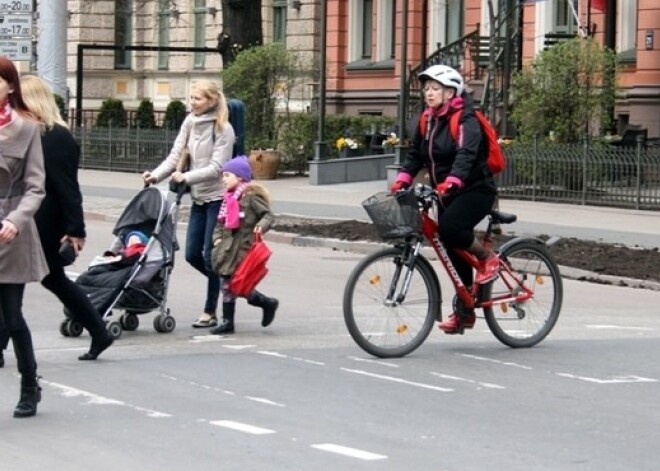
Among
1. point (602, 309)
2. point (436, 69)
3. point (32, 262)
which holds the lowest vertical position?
point (602, 309)

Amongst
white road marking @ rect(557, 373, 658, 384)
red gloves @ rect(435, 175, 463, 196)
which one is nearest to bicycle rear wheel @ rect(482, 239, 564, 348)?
red gloves @ rect(435, 175, 463, 196)

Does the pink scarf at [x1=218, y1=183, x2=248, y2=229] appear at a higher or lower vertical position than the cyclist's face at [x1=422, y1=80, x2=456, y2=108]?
lower

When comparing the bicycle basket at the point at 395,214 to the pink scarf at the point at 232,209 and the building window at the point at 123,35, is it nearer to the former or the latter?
the pink scarf at the point at 232,209

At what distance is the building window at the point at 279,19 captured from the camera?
140 ft

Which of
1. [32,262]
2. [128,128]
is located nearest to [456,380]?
[32,262]

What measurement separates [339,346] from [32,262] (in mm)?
3320

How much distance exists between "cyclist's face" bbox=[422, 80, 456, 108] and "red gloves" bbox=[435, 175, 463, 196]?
1.65 ft

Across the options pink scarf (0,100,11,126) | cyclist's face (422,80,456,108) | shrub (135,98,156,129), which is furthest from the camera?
shrub (135,98,156,129)

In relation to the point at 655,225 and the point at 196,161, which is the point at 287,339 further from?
the point at 655,225

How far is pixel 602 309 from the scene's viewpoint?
1421cm

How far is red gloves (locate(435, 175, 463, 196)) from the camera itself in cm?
1032

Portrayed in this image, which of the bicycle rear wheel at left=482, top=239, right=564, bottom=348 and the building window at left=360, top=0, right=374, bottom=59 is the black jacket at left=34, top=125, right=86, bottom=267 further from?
the building window at left=360, top=0, right=374, bottom=59

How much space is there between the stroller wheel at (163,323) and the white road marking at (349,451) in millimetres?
3965

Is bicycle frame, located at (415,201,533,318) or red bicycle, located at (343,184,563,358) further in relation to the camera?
bicycle frame, located at (415,201,533,318)
